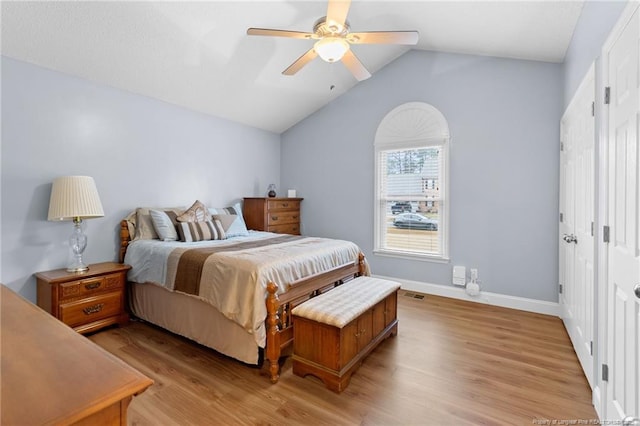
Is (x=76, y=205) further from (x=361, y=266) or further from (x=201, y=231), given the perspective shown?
(x=361, y=266)

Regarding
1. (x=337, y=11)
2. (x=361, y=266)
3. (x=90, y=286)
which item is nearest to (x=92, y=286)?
(x=90, y=286)

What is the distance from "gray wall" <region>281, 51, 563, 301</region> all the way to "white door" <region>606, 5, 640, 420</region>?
196 cm

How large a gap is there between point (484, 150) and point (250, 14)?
291 centimetres

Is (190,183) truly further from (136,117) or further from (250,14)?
(250,14)

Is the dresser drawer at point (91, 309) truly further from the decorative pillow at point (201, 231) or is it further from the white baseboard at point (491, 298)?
the white baseboard at point (491, 298)

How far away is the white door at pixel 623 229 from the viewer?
1.33 metres

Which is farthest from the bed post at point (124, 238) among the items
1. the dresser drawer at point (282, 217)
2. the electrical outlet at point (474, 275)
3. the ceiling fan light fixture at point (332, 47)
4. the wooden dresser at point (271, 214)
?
the electrical outlet at point (474, 275)

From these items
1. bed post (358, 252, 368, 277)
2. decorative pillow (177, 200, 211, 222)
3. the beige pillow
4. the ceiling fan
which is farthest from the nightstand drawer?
the ceiling fan

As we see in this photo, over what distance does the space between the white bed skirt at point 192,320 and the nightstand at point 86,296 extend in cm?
19

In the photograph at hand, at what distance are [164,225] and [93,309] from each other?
98 cm

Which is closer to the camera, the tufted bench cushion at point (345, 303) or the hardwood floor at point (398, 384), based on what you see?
the hardwood floor at point (398, 384)

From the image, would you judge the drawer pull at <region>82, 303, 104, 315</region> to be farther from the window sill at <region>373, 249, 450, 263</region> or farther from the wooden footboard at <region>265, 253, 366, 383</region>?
the window sill at <region>373, 249, 450, 263</region>

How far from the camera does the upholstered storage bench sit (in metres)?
2.07

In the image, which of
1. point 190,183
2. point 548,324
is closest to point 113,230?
point 190,183
